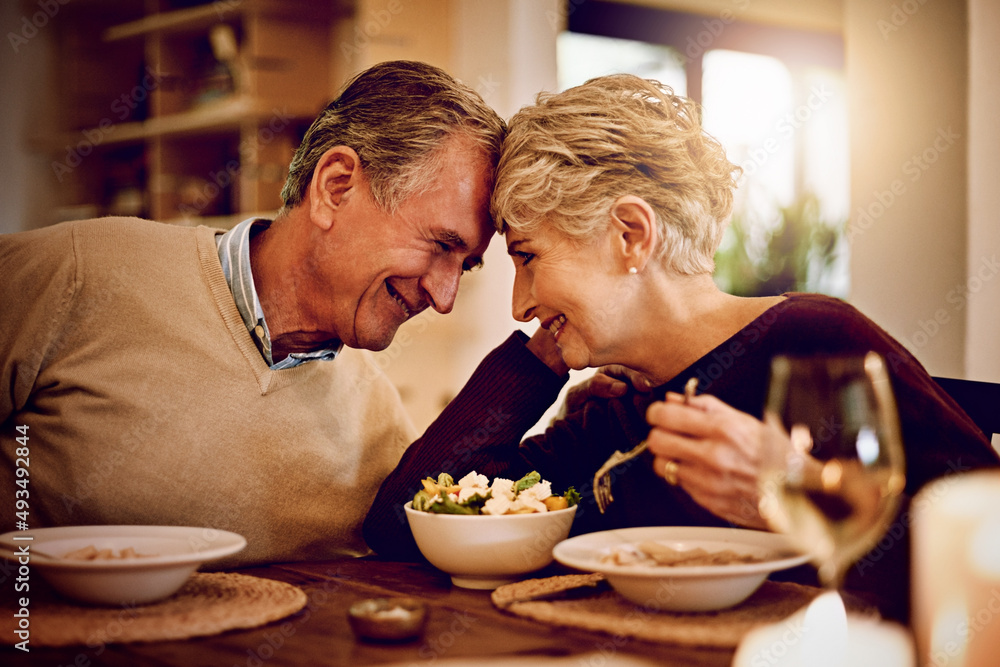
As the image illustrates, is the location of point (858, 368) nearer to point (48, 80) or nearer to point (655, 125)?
point (655, 125)

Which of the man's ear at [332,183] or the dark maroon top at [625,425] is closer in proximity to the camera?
the dark maroon top at [625,425]

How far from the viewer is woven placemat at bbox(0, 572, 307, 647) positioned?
879 millimetres

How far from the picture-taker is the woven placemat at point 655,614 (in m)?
0.87

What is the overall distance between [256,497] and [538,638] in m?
0.70

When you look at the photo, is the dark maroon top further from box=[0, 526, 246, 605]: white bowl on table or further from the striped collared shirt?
box=[0, 526, 246, 605]: white bowl on table

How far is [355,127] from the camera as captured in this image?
1.59m

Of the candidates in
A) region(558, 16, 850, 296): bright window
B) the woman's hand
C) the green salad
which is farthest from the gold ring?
region(558, 16, 850, 296): bright window

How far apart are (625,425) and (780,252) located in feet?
11.4

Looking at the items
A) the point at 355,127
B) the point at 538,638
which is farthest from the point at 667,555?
the point at 355,127

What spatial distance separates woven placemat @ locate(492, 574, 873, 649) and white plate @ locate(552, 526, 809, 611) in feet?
0.06

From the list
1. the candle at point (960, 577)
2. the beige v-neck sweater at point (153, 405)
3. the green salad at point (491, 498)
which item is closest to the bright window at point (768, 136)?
the beige v-neck sweater at point (153, 405)

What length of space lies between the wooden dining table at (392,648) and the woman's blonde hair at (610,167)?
649 mm

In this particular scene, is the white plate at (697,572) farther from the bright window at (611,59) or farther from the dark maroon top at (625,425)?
the bright window at (611,59)

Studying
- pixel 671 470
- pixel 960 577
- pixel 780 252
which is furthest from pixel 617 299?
pixel 780 252
